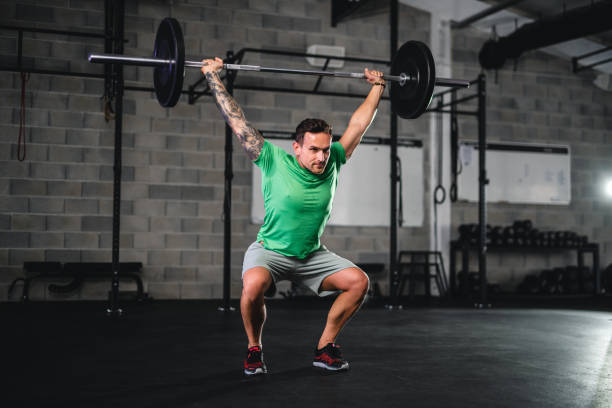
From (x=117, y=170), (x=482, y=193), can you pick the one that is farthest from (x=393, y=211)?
(x=117, y=170)

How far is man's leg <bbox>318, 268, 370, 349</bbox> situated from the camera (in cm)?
264

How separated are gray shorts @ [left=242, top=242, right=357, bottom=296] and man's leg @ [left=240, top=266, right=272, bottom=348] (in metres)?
0.06

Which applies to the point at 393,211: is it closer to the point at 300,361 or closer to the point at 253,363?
the point at 300,361

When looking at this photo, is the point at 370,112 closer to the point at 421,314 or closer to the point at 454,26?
the point at 421,314

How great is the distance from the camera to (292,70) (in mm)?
3059

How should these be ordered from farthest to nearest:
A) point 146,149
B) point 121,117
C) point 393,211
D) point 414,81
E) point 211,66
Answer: point 146,149
point 393,211
point 121,117
point 414,81
point 211,66

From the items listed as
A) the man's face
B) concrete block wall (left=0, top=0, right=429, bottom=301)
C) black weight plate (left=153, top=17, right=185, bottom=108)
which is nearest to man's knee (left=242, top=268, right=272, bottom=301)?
the man's face

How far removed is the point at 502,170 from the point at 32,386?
638 cm

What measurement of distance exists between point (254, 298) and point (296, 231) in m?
0.35

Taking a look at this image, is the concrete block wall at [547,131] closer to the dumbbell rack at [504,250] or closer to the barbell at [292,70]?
the dumbbell rack at [504,250]

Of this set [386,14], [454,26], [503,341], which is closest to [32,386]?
[503,341]

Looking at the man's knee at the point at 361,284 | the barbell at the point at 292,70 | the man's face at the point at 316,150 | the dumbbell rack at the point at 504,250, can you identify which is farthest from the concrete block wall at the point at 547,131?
the man's face at the point at 316,150

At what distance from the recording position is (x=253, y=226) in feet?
21.4

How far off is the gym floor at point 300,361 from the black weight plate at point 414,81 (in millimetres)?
1362
